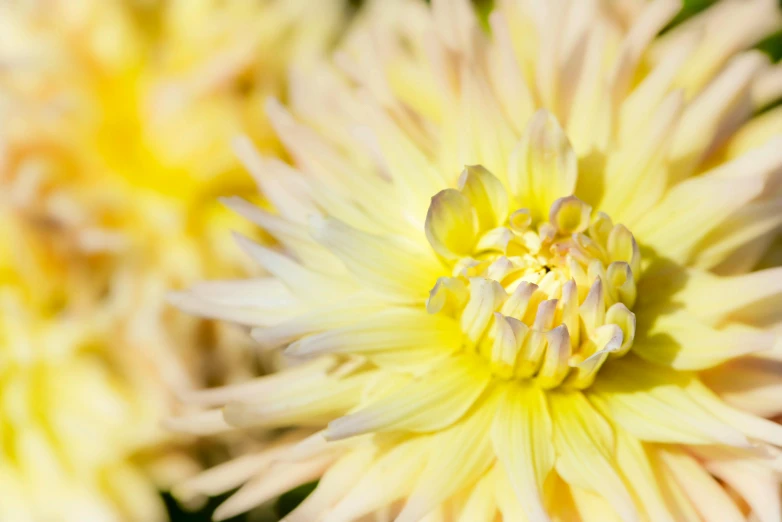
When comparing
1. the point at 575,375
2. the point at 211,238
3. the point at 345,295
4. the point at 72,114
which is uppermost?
the point at 72,114

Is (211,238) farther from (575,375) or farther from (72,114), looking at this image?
(575,375)

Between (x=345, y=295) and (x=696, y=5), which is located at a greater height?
(x=696, y=5)

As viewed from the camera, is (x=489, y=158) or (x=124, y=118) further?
(x=124, y=118)

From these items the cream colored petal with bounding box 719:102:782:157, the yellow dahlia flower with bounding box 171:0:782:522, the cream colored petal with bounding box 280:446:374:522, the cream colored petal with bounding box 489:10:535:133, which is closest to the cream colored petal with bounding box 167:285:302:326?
the yellow dahlia flower with bounding box 171:0:782:522

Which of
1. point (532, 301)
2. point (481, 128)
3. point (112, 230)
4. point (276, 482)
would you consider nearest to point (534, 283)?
point (532, 301)

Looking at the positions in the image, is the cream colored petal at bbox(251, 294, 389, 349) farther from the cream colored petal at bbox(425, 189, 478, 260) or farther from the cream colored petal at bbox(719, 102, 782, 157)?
the cream colored petal at bbox(719, 102, 782, 157)

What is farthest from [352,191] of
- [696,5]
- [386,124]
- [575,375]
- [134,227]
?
[696,5]

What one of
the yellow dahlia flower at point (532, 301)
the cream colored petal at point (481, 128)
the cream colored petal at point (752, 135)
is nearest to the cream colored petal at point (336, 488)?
the yellow dahlia flower at point (532, 301)
